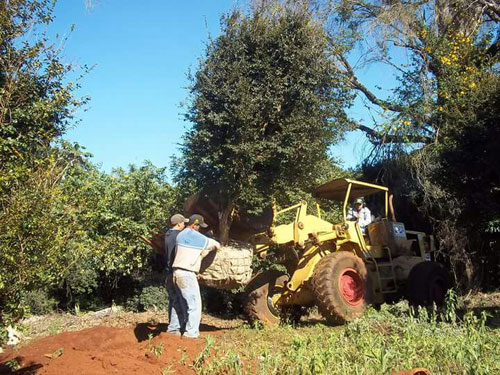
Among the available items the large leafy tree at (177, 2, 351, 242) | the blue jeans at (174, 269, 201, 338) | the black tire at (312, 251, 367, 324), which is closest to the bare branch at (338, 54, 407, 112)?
the large leafy tree at (177, 2, 351, 242)

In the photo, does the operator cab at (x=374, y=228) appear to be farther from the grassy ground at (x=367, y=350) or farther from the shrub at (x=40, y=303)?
the shrub at (x=40, y=303)

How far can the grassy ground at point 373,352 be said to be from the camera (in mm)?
4809

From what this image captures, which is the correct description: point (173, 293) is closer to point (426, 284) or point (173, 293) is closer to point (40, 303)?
point (426, 284)

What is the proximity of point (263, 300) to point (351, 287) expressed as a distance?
5.07 feet

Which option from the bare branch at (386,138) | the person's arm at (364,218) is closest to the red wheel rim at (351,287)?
the person's arm at (364,218)

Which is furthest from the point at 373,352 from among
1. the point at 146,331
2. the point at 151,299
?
the point at 151,299

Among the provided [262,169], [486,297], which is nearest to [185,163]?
[262,169]

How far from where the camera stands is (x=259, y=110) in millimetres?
9500

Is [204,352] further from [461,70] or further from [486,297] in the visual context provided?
[461,70]

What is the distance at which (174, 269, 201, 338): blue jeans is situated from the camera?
6.68 m

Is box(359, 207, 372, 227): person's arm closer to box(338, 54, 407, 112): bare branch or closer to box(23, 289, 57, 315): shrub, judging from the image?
box(338, 54, 407, 112): bare branch

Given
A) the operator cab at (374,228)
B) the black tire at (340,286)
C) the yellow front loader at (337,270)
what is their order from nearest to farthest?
the black tire at (340,286), the yellow front loader at (337,270), the operator cab at (374,228)

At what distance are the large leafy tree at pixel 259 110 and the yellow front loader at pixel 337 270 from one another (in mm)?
1039

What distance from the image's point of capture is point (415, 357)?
16.8ft
